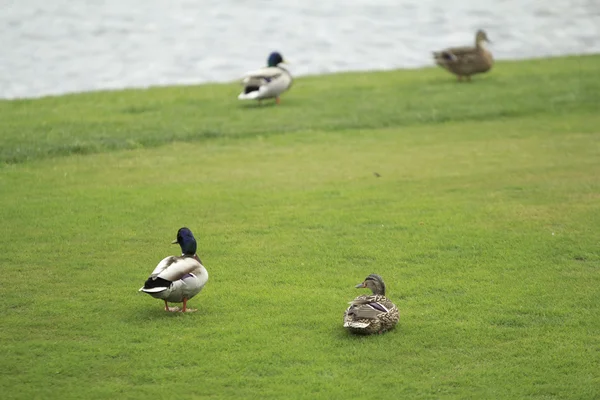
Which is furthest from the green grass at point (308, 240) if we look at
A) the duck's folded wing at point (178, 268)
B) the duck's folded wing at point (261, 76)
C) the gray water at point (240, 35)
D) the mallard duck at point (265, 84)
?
the gray water at point (240, 35)

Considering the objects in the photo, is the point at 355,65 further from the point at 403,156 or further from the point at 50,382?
the point at 50,382

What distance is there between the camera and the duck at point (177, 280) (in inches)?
374

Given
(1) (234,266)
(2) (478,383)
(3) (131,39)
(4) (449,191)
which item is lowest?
(2) (478,383)

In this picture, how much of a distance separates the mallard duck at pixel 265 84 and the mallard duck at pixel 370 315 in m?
11.4

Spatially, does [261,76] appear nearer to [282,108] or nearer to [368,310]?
[282,108]

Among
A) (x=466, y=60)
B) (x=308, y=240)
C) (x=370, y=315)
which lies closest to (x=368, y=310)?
(x=370, y=315)

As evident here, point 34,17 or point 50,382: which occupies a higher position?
point 34,17

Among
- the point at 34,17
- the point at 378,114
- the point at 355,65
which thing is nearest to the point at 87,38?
the point at 34,17

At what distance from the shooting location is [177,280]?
9.55 metres

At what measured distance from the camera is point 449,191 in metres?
14.4

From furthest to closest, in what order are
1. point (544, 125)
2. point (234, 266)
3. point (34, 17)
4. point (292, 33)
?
point (34, 17), point (292, 33), point (544, 125), point (234, 266)

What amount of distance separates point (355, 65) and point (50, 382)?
22.5 metres

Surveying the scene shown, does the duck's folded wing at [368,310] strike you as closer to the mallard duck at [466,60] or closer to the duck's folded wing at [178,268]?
the duck's folded wing at [178,268]

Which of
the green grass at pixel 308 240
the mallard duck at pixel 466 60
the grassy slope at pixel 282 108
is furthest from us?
the mallard duck at pixel 466 60
